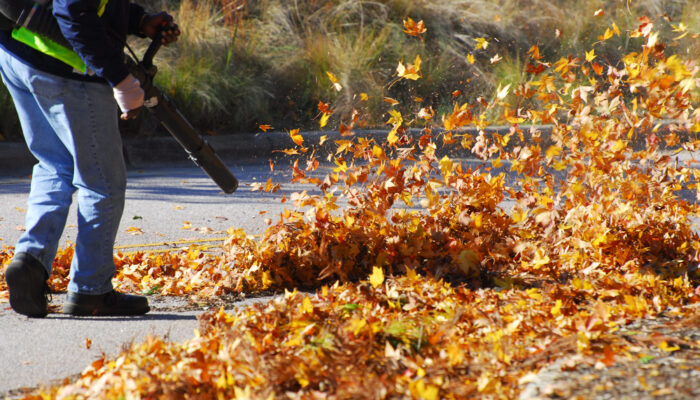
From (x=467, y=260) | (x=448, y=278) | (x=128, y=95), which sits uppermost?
(x=128, y=95)

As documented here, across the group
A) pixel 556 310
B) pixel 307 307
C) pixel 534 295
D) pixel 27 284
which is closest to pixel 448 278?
pixel 534 295

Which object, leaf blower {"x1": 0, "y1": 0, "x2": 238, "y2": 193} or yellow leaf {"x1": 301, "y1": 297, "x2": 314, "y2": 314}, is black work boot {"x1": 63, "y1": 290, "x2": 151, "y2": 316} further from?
yellow leaf {"x1": 301, "y1": 297, "x2": 314, "y2": 314}

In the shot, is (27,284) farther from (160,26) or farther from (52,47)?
(160,26)

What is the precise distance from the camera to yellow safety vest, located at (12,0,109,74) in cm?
292

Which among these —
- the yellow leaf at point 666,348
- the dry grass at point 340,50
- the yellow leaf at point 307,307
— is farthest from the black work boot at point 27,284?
the dry grass at point 340,50

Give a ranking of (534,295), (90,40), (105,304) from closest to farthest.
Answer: (90,40) < (534,295) < (105,304)

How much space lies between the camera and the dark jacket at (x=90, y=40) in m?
2.77

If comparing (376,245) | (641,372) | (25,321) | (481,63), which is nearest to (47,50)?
(25,321)

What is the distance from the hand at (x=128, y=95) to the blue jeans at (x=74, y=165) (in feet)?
0.50

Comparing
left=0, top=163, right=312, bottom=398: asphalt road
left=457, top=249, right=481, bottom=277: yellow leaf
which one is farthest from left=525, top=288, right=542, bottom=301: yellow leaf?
left=0, top=163, right=312, bottom=398: asphalt road

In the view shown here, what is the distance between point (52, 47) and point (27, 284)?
94 cm

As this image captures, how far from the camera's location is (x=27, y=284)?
3.07 meters

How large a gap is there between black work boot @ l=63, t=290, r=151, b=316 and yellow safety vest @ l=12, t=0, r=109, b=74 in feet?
3.04

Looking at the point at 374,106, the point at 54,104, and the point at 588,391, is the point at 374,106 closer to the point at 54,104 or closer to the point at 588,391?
the point at 54,104
